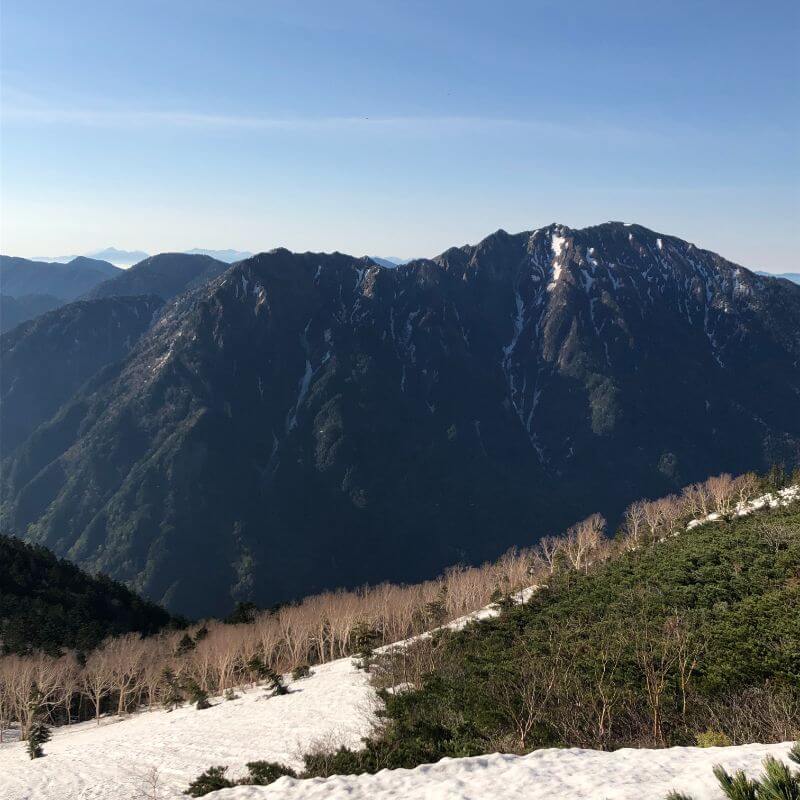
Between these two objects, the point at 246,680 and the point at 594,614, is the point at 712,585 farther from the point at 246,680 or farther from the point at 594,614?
the point at 246,680

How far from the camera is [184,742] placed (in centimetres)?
5844

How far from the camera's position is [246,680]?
3553 inches

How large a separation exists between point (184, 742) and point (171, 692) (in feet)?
100

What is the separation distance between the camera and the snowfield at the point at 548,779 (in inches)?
889

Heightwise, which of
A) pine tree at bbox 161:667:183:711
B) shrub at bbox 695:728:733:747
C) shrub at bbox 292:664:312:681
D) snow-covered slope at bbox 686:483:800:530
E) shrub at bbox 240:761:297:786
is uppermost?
snow-covered slope at bbox 686:483:800:530

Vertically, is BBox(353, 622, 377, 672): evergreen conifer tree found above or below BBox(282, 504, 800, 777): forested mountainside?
below

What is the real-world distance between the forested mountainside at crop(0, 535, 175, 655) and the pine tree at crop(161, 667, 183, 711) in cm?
2265

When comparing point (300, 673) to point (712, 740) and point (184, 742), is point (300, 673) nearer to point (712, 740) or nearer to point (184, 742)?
point (184, 742)

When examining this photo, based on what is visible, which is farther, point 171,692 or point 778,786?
point 171,692

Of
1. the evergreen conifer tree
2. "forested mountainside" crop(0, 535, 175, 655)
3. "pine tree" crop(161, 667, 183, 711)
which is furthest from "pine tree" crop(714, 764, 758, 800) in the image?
"forested mountainside" crop(0, 535, 175, 655)

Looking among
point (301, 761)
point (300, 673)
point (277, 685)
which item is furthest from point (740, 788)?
point (300, 673)

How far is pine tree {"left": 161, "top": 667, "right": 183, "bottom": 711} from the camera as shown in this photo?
8188 centimetres

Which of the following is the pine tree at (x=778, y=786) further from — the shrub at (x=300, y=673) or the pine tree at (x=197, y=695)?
the shrub at (x=300, y=673)

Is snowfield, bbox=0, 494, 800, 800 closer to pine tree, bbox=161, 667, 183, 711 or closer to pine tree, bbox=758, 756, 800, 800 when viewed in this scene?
pine tree, bbox=161, 667, 183, 711
